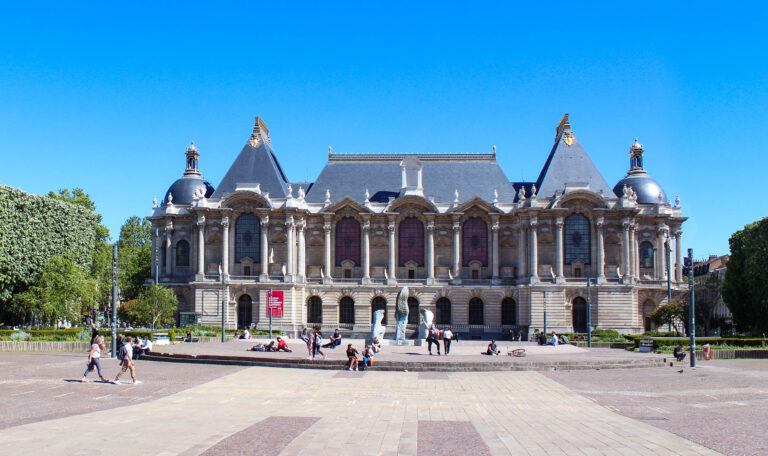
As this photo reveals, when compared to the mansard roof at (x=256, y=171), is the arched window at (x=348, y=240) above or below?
below

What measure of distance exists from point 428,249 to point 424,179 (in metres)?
9.35

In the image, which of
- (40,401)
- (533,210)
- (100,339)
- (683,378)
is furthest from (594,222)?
(40,401)

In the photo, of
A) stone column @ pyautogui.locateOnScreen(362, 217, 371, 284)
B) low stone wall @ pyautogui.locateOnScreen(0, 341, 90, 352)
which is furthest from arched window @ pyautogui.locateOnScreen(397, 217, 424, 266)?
low stone wall @ pyautogui.locateOnScreen(0, 341, 90, 352)

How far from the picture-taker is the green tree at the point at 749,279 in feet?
196

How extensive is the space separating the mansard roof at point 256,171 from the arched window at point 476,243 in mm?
20733

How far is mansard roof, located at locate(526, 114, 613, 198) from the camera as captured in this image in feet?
258

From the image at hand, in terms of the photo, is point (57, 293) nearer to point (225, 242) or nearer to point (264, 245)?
point (225, 242)

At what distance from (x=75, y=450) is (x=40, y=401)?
9.17 metres

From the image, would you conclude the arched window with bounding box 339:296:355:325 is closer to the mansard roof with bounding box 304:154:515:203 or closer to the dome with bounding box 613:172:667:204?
the mansard roof with bounding box 304:154:515:203

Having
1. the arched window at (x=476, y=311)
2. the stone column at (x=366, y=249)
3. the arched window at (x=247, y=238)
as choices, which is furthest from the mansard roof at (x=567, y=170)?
the arched window at (x=247, y=238)

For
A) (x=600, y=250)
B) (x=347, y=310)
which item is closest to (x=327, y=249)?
(x=347, y=310)

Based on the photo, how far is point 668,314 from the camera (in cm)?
6969

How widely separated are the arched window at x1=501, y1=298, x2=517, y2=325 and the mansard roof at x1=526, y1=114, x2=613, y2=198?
12.0 m

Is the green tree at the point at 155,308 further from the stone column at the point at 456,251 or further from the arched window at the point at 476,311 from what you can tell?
the arched window at the point at 476,311
